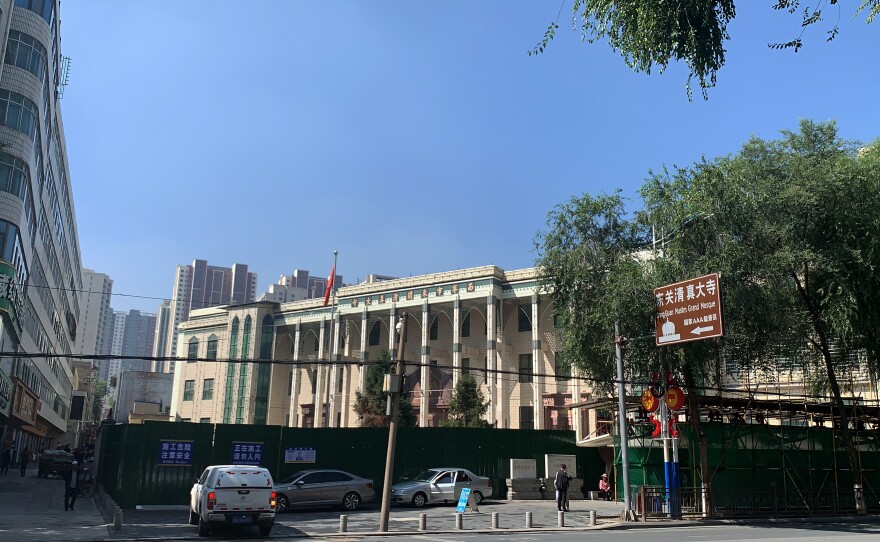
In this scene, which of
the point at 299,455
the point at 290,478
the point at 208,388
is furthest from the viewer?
the point at 208,388

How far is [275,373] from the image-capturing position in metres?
77.3

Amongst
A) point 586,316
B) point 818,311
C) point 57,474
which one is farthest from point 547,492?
point 57,474

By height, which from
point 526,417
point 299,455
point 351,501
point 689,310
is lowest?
point 351,501

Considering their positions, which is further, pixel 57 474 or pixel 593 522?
pixel 57 474

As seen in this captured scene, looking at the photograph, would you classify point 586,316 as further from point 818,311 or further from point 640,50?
point 640,50

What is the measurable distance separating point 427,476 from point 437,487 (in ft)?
2.68

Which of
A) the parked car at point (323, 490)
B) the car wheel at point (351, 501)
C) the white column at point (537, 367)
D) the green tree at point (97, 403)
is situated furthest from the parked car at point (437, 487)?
the green tree at point (97, 403)

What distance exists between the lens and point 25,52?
3394 cm

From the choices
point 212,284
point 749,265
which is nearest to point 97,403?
point 212,284

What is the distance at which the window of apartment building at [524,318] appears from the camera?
63.3 metres

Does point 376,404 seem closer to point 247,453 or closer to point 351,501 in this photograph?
point 247,453

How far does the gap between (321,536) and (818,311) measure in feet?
63.7

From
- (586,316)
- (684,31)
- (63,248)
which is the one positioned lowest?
(586,316)

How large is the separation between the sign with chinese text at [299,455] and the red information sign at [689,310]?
13.6 metres
